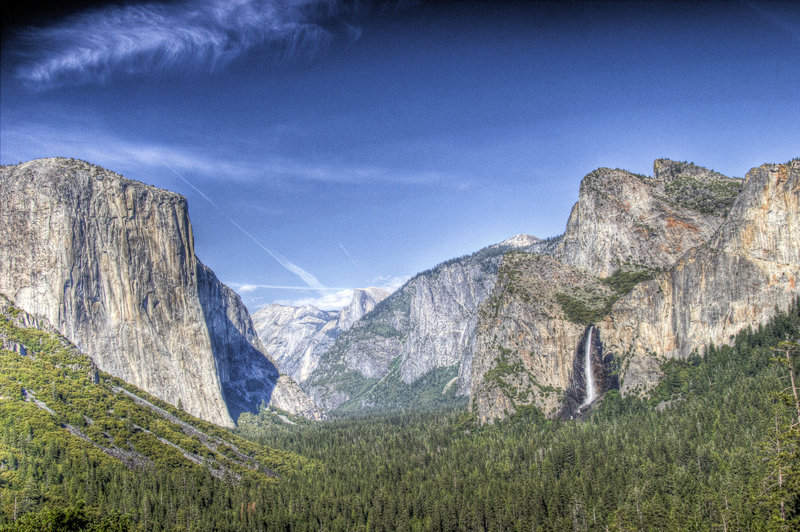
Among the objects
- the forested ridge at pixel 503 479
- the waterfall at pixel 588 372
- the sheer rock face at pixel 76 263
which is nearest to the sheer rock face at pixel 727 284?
the forested ridge at pixel 503 479

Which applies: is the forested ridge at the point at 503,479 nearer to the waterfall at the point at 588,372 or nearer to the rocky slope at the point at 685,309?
the rocky slope at the point at 685,309

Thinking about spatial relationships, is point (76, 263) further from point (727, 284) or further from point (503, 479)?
point (727, 284)

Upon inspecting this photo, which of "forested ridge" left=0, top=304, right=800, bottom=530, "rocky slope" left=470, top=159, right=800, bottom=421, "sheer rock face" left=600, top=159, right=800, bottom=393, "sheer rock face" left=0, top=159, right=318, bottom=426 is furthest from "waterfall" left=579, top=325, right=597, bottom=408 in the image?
"sheer rock face" left=0, top=159, right=318, bottom=426

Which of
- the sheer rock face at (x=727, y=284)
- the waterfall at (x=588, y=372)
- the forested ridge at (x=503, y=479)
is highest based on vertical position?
the sheer rock face at (x=727, y=284)

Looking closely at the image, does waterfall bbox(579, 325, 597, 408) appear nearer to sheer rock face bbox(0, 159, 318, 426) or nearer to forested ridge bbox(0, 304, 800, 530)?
→ forested ridge bbox(0, 304, 800, 530)

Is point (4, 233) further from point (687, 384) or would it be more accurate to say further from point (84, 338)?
point (687, 384)

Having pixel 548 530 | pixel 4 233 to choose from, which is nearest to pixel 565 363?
pixel 548 530

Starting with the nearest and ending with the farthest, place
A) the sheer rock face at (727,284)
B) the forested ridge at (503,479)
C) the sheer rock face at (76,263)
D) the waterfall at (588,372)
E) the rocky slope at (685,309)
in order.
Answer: the forested ridge at (503,479) → the sheer rock face at (727,284) → the rocky slope at (685,309) → the sheer rock face at (76,263) → the waterfall at (588,372)
